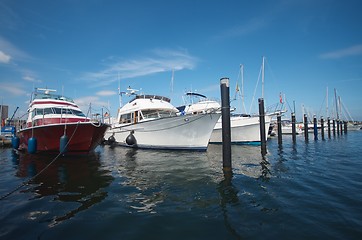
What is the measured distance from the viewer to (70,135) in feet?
35.4

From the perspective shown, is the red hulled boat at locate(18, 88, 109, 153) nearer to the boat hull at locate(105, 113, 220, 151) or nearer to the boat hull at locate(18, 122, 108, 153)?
the boat hull at locate(18, 122, 108, 153)

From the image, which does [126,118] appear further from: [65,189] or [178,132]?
[65,189]

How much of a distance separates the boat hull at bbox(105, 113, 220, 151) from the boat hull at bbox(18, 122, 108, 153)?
12.5 ft

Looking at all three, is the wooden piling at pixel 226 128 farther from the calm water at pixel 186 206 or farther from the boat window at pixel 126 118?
the boat window at pixel 126 118

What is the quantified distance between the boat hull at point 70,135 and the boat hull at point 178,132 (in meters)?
3.81

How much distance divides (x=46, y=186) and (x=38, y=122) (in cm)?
794

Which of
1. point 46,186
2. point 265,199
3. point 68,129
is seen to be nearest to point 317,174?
point 265,199

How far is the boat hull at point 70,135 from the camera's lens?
10.7 meters

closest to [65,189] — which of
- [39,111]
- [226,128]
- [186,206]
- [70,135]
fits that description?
[186,206]

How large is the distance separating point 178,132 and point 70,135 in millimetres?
6669

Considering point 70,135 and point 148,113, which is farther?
point 148,113

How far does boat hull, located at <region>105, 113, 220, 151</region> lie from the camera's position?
1354cm

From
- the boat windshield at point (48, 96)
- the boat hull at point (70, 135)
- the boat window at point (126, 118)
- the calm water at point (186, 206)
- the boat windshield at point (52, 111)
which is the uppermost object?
the boat windshield at point (48, 96)

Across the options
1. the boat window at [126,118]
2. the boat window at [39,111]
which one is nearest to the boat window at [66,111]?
the boat window at [39,111]
